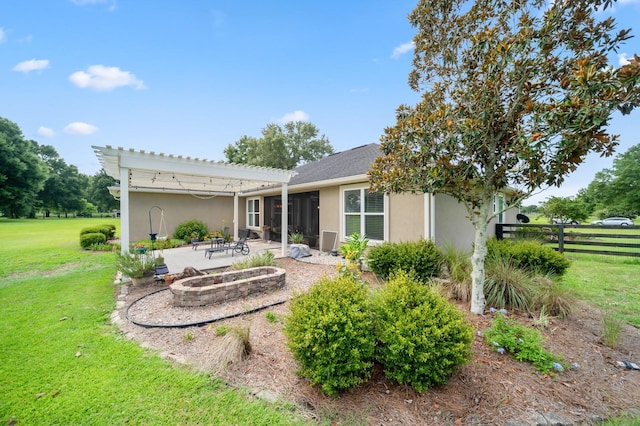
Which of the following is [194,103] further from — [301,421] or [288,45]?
[301,421]

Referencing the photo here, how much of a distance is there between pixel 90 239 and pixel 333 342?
14786 millimetres

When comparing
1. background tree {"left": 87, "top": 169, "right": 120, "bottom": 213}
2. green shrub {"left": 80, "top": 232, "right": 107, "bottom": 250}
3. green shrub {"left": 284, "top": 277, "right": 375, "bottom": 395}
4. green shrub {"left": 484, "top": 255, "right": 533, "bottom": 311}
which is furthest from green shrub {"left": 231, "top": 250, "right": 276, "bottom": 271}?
background tree {"left": 87, "top": 169, "right": 120, "bottom": 213}

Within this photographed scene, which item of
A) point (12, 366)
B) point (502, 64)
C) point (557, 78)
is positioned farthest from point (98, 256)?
point (557, 78)

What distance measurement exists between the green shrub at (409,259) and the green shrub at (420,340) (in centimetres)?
271

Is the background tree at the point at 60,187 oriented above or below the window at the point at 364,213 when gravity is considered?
above

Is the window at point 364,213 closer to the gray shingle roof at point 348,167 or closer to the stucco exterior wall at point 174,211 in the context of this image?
the gray shingle roof at point 348,167

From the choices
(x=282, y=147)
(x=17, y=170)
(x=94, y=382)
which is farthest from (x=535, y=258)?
(x=17, y=170)

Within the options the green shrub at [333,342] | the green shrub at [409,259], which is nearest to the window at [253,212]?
the green shrub at [409,259]

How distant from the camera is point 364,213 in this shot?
841cm

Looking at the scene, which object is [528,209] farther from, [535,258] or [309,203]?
[535,258]

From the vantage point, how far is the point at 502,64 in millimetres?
3547

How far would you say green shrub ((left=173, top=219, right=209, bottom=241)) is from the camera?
13211mm

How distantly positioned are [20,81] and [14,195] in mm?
31080

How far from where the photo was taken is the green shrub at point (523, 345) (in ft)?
9.27
